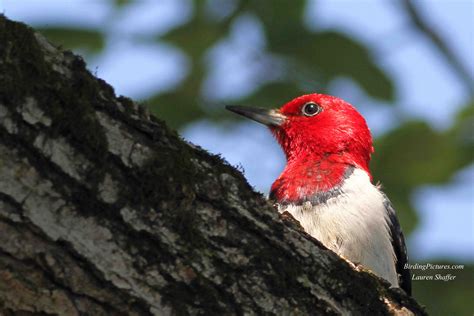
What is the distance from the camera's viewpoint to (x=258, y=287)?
2.86 meters

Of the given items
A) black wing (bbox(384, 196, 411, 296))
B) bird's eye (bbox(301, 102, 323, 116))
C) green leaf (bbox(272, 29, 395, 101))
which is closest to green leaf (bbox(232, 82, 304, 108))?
green leaf (bbox(272, 29, 395, 101))

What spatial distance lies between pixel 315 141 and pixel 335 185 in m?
0.95

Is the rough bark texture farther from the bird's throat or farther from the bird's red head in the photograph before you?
the bird's red head

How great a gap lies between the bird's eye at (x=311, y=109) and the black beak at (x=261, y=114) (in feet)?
0.57

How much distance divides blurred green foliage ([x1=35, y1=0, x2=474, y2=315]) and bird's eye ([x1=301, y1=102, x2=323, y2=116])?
0.56 metres

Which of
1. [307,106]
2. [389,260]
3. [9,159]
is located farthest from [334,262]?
[307,106]

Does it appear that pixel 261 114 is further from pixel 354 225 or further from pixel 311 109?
pixel 354 225

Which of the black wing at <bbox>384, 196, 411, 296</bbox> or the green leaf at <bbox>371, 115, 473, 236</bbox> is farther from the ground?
the green leaf at <bbox>371, 115, 473, 236</bbox>

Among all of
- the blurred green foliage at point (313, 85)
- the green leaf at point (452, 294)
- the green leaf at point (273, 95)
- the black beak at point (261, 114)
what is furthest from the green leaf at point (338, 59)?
the green leaf at point (452, 294)

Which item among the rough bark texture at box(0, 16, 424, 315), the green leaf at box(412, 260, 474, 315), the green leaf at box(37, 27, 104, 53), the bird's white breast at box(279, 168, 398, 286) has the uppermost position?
the green leaf at box(37, 27, 104, 53)

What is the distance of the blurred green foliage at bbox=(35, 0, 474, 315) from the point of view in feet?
17.2

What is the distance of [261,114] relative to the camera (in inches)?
234

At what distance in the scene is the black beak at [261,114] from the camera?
560 centimetres

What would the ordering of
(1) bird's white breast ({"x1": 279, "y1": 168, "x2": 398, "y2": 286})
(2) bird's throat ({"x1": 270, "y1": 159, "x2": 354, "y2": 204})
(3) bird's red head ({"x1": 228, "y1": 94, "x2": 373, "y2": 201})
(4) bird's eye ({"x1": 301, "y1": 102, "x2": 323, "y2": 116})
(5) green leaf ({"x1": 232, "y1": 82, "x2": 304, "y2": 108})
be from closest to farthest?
(1) bird's white breast ({"x1": 279, "y1": 168, "x2": 398, "y2": 286}) → (2) bird's throat ({"x1": 270, "y1": 159, "x2": 354, "y2": 204}) → (3) bird's red head ({"x1": 228, "y1": 94, "x2": 373, "y2": 201}) → (5) green leaf ({"x1": 232, "y1": 82, "x2": 304, "y2": 108}) → (4) bird's eye ({"x1": 301, "y1": 102, "x2": 323, "y2": 116})
